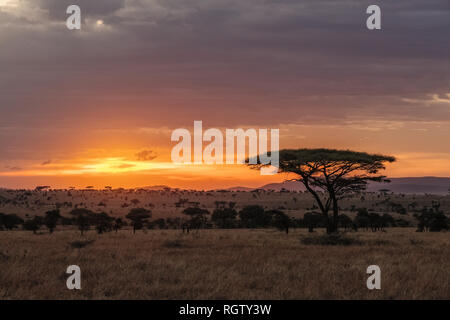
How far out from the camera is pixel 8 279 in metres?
14.8

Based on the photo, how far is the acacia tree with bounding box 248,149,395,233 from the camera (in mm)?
33500

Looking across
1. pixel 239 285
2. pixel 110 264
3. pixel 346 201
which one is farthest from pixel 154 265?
pixel 346 201

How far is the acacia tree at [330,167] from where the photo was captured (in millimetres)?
33500

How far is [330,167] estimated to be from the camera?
34.3 meters

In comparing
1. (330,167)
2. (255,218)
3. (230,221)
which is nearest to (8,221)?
(230,221)

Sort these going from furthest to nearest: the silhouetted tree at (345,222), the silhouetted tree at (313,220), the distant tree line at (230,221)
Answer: the silhouetted tree at (313,220) → the silhouetted tree at (345,222) → the distant tree line at (230,221)

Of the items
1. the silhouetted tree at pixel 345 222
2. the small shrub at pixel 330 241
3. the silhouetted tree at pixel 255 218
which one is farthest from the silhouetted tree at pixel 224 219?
the small shrub at pixel 330 241

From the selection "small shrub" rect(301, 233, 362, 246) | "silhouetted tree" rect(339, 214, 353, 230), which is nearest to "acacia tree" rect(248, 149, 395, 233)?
"small shrub" rect(301, 233, 362, 246)

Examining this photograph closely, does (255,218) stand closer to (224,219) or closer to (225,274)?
(224,219)

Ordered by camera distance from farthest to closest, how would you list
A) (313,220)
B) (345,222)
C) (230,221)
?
(230,221) < (313,220) < (345,222)

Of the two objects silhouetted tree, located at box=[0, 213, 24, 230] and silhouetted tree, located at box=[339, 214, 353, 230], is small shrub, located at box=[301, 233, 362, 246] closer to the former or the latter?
silhouetted tree, located at box=[339, 214, 353, 230]

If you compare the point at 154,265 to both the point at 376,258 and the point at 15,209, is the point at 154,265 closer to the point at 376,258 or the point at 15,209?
the point at 376,258

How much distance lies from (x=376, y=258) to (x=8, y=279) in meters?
14.4

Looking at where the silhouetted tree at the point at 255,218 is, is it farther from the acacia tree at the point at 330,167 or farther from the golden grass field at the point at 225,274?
the golden grass field at the point at 225,274
